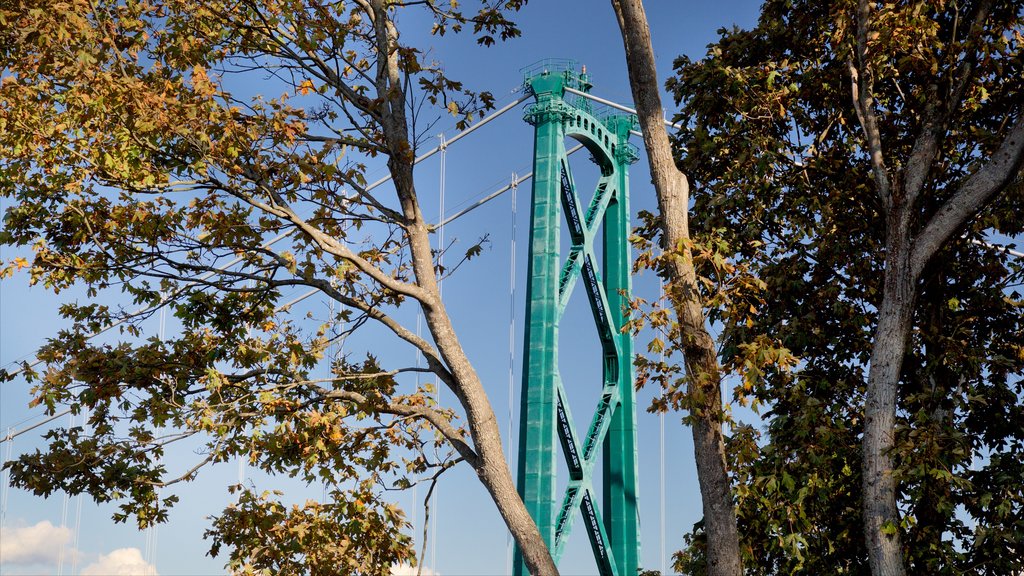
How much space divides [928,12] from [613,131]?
1389cm

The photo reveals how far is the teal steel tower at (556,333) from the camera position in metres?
17.1

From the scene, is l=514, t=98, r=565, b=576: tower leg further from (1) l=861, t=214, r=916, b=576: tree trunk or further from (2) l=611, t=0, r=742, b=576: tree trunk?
(2) l=611, t=0, r=742, b=576: tree trunk

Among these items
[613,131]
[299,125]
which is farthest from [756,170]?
[613,131]

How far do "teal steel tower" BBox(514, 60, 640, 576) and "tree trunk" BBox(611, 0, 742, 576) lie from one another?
910 centimetres

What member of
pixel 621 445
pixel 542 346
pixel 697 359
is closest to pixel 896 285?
Result: pixel 697 359

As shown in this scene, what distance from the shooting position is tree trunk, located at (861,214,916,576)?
750 cm

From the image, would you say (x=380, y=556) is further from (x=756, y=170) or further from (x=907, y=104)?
(x=907, y=104)

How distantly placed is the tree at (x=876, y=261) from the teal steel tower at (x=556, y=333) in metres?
7.00

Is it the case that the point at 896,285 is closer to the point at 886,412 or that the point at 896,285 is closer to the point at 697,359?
the point at 886,412

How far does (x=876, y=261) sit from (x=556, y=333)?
8.44 meters

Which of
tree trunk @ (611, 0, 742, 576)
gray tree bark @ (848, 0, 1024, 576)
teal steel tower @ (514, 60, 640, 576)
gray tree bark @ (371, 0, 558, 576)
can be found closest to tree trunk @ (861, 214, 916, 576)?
gray tree bark @ (848, 0, 1024, 576)

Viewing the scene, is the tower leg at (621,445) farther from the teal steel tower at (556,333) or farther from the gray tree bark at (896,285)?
the gray tree bark at (896,285)

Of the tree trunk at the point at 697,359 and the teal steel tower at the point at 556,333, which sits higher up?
the teal steel tower at the point at 556,333

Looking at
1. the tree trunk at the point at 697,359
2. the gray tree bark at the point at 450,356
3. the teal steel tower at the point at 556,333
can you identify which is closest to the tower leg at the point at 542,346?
the teal steel tower at the point at 556,333
